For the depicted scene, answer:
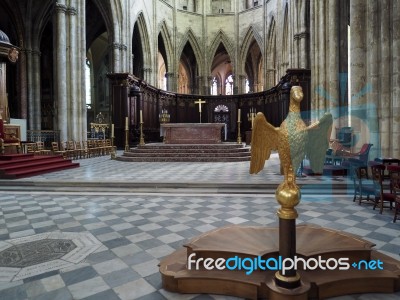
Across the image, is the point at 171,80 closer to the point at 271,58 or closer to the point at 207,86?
the point at 207,86

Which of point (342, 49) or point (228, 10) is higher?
point (228, 10)

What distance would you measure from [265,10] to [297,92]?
2821 centimetres

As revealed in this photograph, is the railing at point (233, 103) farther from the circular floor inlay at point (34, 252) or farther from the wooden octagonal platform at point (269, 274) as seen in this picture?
the circular floor inlay at point (34, 252)

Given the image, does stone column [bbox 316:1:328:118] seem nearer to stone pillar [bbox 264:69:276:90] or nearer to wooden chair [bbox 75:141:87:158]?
wooden chair [bbox 75:141:87:158]

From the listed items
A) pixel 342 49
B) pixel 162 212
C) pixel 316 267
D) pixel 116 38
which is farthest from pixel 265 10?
pixel 316 267

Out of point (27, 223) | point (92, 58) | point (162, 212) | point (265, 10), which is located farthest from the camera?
point (92, 58)

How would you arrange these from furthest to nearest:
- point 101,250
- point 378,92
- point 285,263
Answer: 1. point 378,92
2. point 101,250
3. point 285,263

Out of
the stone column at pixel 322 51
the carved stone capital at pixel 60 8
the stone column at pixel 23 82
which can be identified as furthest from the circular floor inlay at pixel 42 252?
the stone column at pixel 23 82

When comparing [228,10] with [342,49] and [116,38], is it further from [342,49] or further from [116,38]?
[342,49]

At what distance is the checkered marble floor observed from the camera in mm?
2664

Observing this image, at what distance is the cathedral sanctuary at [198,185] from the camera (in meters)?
2.57

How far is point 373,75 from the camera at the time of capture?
27.7 feet

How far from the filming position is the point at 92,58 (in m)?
33.0

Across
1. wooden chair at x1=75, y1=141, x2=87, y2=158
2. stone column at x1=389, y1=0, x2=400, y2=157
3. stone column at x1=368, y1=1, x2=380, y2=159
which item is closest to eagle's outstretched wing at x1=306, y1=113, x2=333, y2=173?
stone column at x1=389, y1=0, x2=400, y2=157
